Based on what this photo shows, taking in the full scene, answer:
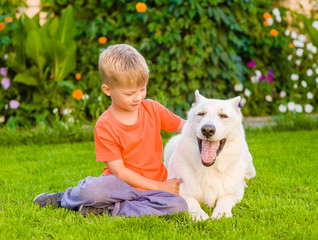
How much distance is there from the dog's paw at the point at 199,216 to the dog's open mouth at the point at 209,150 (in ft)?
1.17

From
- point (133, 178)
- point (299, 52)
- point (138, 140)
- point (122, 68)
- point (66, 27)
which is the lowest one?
point (133, 178)

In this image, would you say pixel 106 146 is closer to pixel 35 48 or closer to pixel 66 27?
pixel 35 48

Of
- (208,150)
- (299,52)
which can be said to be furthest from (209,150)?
(299,52)

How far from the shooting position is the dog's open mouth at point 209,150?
287cm

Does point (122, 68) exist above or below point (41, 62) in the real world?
above

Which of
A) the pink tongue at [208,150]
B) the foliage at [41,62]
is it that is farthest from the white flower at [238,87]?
the pink tongue at [208,150]

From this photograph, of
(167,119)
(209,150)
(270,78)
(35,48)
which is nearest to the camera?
(209,150)

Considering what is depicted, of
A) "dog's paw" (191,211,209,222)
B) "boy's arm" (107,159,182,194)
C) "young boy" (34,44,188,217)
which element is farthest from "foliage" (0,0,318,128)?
"dog's paw" (191,211,209,222)

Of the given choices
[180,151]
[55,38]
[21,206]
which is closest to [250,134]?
[180,151]

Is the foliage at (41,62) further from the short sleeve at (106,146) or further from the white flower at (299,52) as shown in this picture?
the white flower at (299,52)

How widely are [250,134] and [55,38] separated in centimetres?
327

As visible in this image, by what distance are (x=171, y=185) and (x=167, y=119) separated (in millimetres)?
579

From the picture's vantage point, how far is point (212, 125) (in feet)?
9.20

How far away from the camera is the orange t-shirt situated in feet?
9.26
